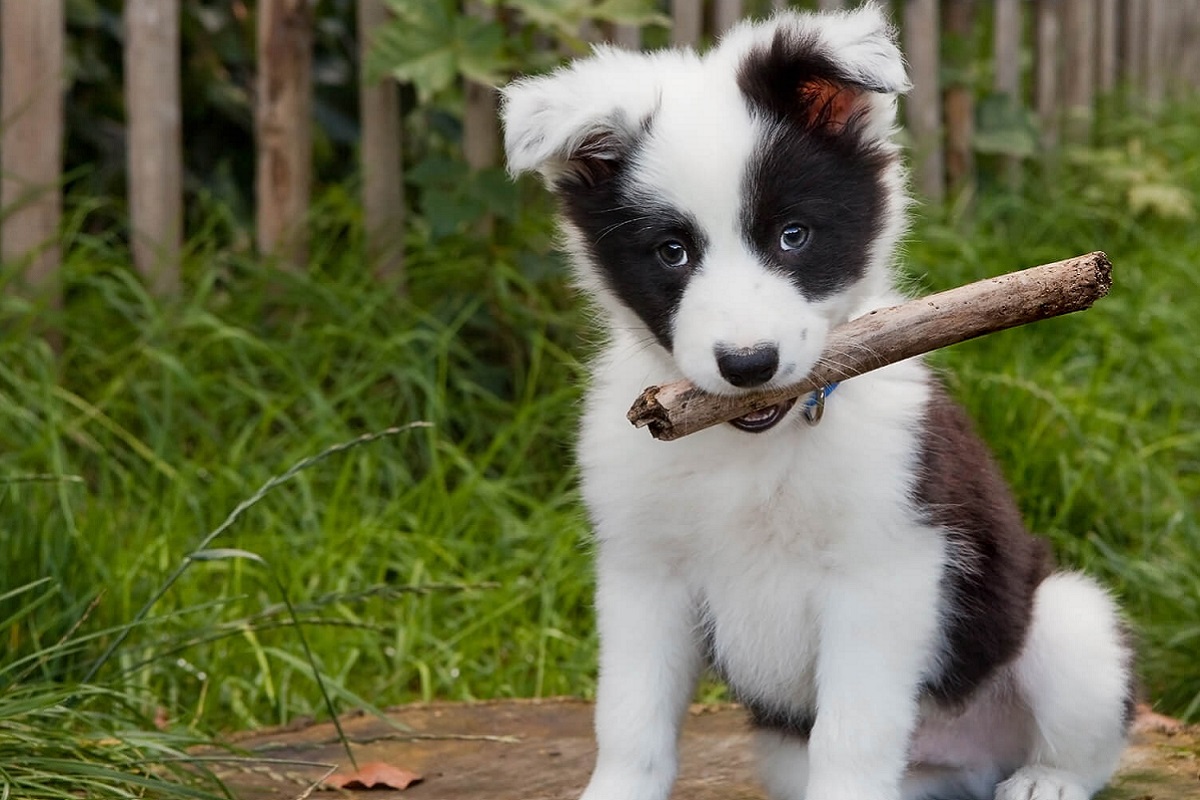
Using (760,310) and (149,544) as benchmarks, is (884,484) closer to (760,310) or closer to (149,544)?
(760,310)

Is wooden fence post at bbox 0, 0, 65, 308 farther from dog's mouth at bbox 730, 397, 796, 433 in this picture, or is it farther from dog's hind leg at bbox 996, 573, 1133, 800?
dog's hind leg at bbox 996, 573, 1133, 800

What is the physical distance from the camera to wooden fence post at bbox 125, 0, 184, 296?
16.0 feet

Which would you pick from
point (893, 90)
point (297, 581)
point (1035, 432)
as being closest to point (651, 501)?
point (893, 90)

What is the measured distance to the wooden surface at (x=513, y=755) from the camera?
3061 millimetres

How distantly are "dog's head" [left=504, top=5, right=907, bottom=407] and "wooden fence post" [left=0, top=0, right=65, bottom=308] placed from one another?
8.65ft

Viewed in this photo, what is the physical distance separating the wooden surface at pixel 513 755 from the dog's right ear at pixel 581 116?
1.21 m

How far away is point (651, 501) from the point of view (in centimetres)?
268

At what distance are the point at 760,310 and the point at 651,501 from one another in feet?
1.53

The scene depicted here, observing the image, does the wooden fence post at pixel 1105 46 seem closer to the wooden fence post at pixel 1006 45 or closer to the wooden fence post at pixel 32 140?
the wooden fence post at pixel 1006 45

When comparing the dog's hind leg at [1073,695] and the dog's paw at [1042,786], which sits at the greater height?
the dog's hind leg at [1073,695]

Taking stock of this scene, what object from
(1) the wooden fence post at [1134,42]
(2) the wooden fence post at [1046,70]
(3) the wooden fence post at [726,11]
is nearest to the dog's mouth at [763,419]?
(3) the wooden fence post at [726,11]

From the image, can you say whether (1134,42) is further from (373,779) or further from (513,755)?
(373,779)

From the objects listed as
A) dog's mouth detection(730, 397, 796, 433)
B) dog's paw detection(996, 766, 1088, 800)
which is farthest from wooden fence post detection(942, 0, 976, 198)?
dog's mouth detection(730, 397, 796, 433)

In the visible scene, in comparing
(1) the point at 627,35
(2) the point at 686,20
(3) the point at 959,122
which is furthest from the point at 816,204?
(3) the point at 959,122
